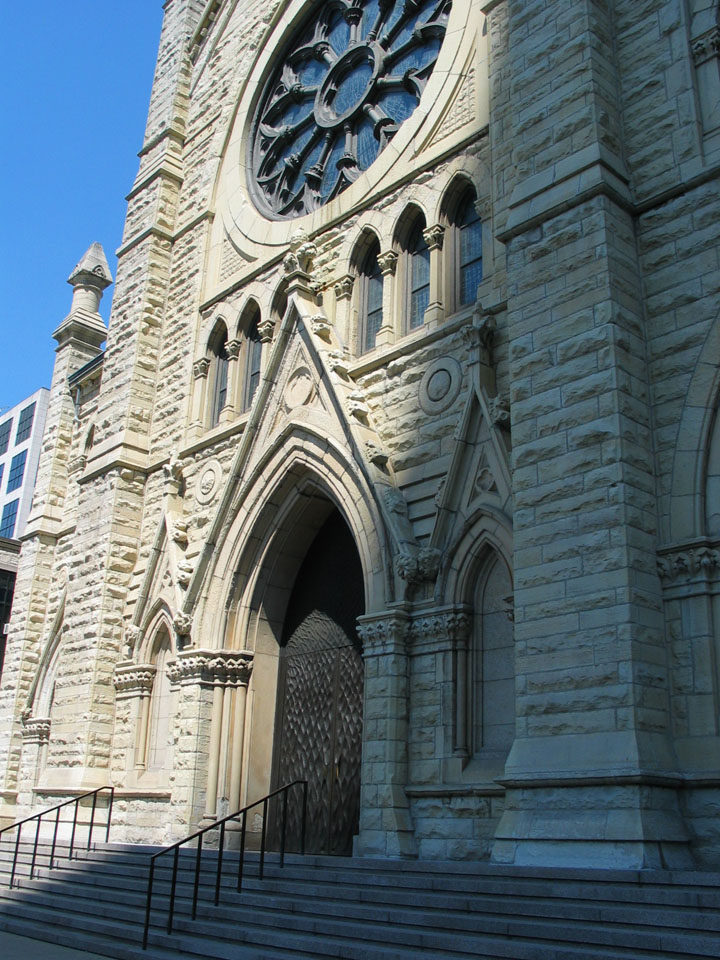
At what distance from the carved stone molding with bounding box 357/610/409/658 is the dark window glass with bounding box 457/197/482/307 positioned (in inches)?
158

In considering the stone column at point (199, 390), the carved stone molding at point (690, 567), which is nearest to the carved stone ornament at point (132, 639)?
the stone column at point (199, 390)

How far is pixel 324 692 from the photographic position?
13219 mm

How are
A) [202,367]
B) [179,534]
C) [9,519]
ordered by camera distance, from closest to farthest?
[179,534] → [202,367] → [9,519]

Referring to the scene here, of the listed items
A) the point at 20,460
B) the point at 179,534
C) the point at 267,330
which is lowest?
the point at 179,534

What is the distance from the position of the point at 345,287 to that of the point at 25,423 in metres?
46.8

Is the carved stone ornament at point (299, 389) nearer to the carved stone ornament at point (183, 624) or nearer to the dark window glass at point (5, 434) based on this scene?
the carved stone ornament at point (183, 624)

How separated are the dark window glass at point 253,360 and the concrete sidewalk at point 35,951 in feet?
27.6

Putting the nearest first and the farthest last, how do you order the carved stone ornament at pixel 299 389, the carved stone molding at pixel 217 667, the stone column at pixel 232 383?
1. the carved stone ornament at pixel 299 389
2. the carved stone molding at pixel 217 667
3. the stone column at pixel 232 383

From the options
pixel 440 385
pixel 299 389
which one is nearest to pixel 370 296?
pixel 299 389

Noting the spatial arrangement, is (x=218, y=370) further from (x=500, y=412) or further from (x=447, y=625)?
(x=447, y=625)

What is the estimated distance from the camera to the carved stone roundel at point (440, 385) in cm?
1162

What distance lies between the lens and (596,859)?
7453 millimetres

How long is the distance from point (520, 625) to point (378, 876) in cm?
243

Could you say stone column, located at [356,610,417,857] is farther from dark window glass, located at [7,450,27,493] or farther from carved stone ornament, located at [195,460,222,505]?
dark window glass, located at [7,450,27,493]
